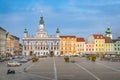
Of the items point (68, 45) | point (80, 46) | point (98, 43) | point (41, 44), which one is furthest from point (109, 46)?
point (41, 44)

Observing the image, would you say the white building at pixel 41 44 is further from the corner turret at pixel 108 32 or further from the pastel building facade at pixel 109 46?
the corner turret at pixel 108 32

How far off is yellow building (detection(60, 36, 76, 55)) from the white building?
2.69 m

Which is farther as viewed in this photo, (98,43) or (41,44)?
(41,44)

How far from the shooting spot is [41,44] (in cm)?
17975

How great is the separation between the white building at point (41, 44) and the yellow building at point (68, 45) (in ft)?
8.84

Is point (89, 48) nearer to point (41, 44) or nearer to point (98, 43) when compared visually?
point (98, 43)

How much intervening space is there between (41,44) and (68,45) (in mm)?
13917

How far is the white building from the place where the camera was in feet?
581

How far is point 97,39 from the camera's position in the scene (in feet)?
569

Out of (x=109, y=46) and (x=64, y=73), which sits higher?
(x=109, y=46)

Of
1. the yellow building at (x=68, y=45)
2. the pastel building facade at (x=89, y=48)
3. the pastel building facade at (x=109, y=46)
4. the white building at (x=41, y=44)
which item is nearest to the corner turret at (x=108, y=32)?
the pastel building facade at (x=109, y=46)

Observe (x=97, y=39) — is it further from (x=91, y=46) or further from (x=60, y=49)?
(x=60, y=49)

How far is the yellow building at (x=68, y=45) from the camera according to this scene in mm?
178250

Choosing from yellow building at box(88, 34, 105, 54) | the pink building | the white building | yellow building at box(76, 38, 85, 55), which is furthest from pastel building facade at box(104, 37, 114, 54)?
the white building
